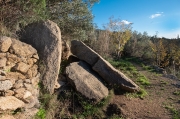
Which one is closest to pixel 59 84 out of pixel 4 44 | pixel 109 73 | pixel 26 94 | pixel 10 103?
pixel 26 94

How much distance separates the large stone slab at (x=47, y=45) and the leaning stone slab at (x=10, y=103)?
1.26m

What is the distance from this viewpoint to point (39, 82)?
5.44 meters

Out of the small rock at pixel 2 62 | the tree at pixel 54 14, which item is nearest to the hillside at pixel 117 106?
the small rock at pixel 2 62

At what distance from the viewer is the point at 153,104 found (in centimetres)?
645

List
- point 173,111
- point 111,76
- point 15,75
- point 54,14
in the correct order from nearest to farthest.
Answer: point 15,75
point 173,111
point 111,76
point 54,14

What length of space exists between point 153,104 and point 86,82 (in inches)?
101

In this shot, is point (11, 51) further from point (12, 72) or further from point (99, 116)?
point (99, 116)

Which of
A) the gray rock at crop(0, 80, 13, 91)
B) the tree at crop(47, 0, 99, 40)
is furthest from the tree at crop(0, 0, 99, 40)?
the gray rock at crop(0, 80, 13, 91)

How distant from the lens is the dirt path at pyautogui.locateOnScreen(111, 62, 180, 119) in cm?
564

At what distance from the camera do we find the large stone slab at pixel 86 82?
19.1 ft

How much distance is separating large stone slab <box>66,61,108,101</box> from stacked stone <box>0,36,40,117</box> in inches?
49.3

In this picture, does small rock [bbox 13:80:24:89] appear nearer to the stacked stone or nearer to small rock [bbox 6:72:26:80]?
the stacked stone

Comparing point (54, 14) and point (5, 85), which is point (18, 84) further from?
point (54, 14)

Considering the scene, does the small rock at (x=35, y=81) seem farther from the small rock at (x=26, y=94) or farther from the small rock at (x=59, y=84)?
the small rock at (x=59, y=84)
